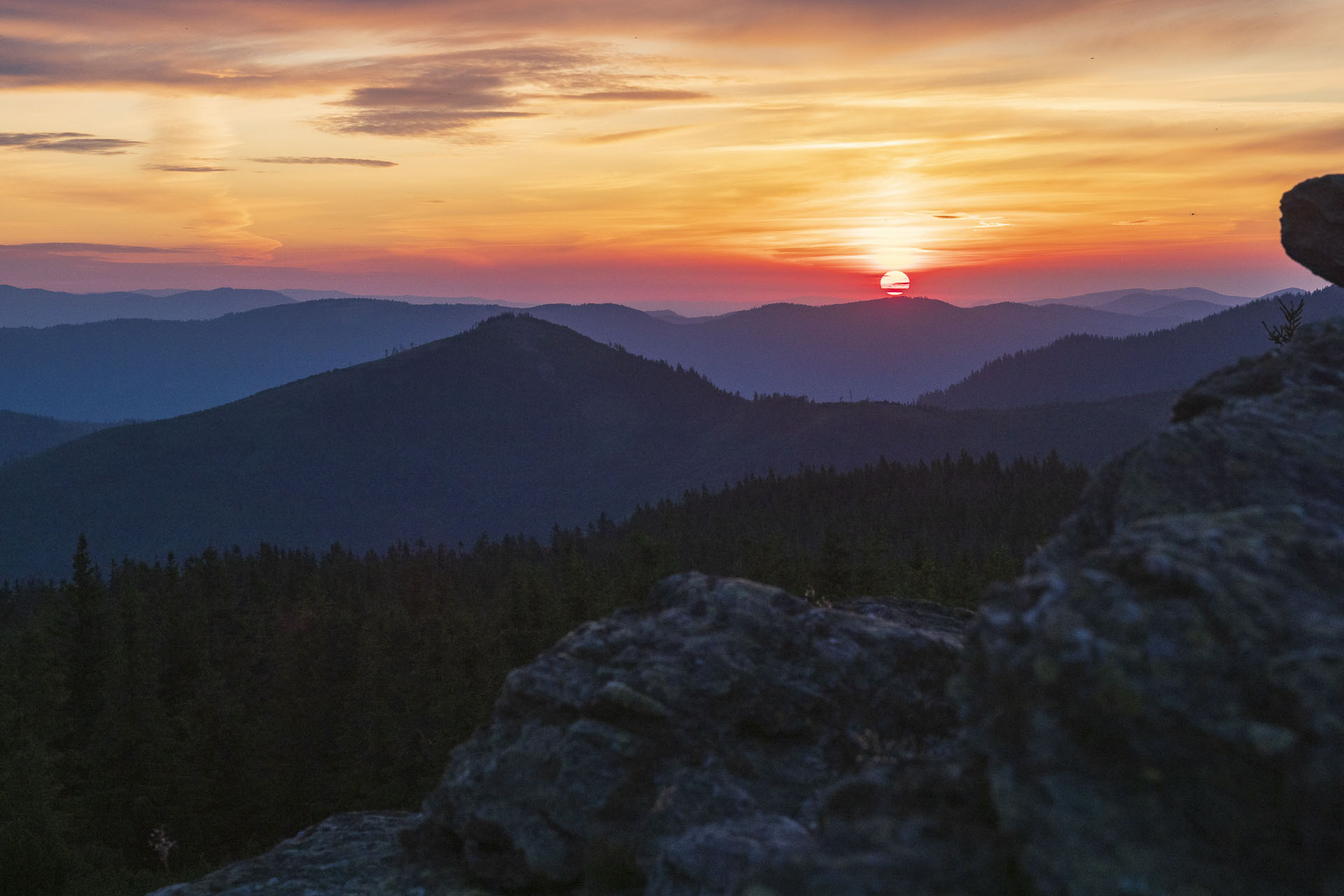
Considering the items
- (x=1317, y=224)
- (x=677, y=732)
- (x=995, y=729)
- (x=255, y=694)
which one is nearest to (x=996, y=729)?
(x=995, y=729)

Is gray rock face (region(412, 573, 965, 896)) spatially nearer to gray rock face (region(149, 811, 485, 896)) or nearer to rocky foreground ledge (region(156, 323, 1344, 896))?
rocky foreground ledge (region(156, 323, 1344, 896))

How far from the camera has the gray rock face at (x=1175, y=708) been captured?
7.52 m

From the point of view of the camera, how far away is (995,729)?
8805 mm

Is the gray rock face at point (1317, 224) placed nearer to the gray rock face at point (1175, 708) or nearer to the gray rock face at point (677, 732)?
the gray rock face at point (677, 732)

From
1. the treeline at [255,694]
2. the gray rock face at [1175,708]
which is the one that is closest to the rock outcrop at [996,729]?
the gray rock face at [1175,708]

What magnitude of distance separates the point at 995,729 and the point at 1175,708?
157cm

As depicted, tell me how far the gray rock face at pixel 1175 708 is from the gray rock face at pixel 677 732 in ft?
16.2

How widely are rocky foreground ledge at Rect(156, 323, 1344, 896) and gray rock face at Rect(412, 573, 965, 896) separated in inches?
1.8

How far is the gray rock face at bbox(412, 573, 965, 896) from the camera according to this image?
561 inches

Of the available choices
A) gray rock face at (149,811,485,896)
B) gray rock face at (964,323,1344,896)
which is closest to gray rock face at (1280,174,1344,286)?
gray rock face at (964,323,1344,896)

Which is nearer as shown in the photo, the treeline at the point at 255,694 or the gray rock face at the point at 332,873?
the gray rock face at the point at 332,873

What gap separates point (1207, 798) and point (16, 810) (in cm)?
5377

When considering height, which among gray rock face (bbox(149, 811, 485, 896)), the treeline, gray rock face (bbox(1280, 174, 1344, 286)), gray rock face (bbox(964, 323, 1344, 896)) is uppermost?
gray rock face (bbox(1280, 174, 1344, 286))

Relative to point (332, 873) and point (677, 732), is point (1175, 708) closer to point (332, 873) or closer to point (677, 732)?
point (677, 732)
